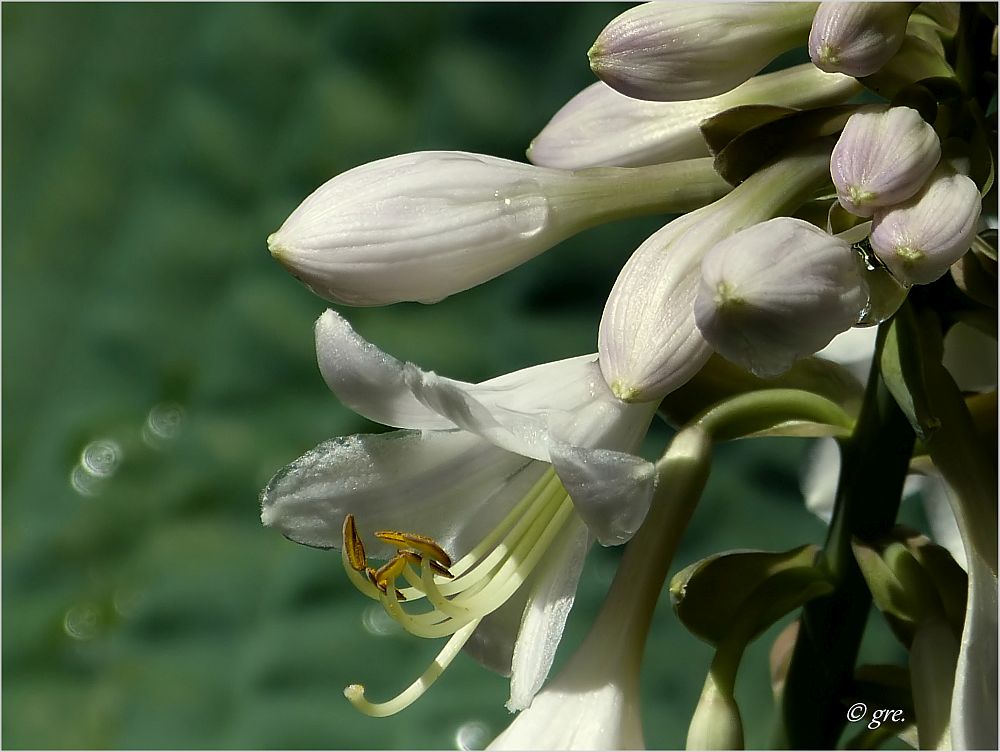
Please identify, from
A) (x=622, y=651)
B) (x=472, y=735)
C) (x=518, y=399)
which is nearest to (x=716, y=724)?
(x=622, y=651)

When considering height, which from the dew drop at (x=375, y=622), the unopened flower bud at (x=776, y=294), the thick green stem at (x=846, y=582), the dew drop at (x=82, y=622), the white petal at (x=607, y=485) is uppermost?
the unopened flower bud at (x=776, y=294)

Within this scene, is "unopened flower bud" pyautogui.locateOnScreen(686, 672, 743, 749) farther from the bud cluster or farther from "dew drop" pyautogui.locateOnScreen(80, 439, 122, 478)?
"dew drop" pyautogui.locateOnScreen(80, 439, 122, 478)

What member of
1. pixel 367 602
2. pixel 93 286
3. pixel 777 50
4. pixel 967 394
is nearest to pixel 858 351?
pixel 967 394

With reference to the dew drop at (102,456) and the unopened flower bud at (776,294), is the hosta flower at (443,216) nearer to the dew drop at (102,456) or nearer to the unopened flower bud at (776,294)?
the unopened flower bud at (776,294)

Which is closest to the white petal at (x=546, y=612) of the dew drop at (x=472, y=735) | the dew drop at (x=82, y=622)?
the dew drop at (x=472, y=735)

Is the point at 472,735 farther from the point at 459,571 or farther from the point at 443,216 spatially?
the point at 443,216

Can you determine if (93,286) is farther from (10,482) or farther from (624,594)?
(624,594)

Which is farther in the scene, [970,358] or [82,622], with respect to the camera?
[82,622]
